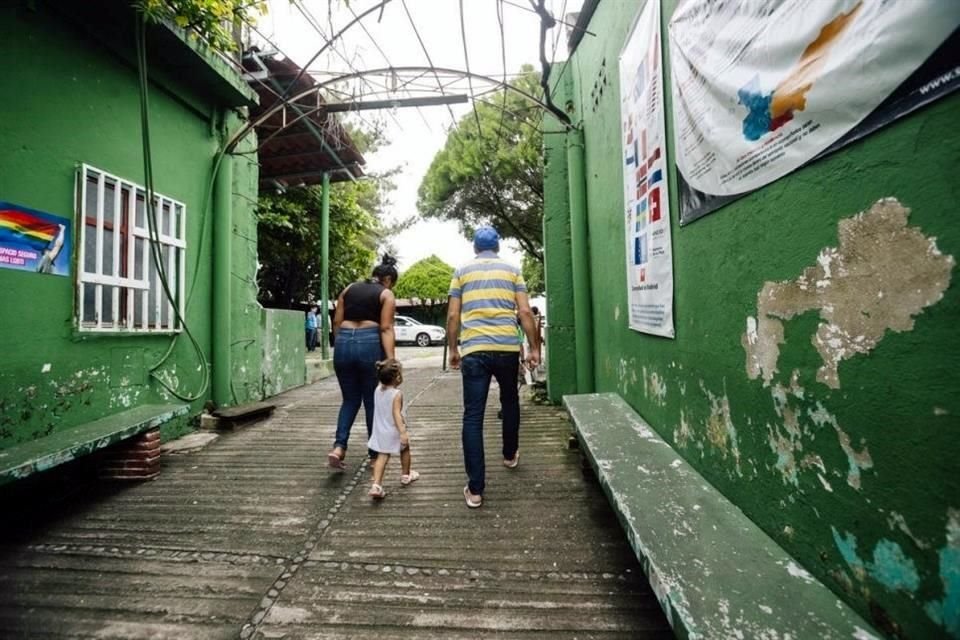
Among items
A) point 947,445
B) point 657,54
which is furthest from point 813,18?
point 657,54

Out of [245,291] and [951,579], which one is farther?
[245,291]

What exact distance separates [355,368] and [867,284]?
3.16 metres

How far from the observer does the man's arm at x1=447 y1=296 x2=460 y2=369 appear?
309 centimetres

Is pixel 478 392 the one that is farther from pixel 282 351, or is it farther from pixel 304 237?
pixel 304 237

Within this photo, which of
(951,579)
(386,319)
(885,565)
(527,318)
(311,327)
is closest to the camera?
(951,579)

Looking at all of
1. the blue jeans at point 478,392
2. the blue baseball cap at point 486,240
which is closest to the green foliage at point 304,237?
the blue baseball cap at point 486,240

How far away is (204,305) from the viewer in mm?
5285

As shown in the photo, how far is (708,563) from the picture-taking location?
1.48 m

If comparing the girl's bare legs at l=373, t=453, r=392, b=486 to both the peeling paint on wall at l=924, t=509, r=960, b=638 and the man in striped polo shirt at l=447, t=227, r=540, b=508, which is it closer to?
the man in striped polo shirt at l=447, t=227, r=540, b=508

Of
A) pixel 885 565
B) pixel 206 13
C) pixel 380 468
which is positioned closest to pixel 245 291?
pixel 206 13

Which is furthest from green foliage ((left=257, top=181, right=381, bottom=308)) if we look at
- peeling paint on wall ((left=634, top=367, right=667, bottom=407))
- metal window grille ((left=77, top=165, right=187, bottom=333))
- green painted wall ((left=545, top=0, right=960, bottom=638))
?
green painted wall ((left=545, top=0, right=960, bottom=638))

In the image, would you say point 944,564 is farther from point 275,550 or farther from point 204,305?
point 204,305

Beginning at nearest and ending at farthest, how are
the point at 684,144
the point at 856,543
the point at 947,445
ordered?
the point at 947,445 < the point at 856,543 < the point at 684,144

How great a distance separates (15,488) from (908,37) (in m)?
4.96
